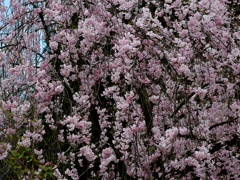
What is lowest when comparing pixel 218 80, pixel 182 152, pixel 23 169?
pixel 23 169

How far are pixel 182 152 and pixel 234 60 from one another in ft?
2.31

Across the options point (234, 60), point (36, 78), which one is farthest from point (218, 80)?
point (36, 78)

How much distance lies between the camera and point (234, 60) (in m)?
3.15

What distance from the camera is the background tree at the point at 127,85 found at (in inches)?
115

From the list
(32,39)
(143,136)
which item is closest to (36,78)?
(32,39)

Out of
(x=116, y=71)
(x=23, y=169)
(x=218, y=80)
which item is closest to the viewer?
(x=23, y=169)

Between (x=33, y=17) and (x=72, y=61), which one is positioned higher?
(x=33, y=17)

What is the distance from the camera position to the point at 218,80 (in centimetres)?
330

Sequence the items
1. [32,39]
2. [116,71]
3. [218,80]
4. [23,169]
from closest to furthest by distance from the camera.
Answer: [23,169]
[116,71]
[218,80]
[32,39]

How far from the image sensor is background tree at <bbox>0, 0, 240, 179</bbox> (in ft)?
9.55

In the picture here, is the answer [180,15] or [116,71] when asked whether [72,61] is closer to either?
[116,71]

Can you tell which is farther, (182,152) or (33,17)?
(33,17)

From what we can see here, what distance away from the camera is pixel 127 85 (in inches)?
126

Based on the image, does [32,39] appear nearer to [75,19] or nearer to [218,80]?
[75,19]
